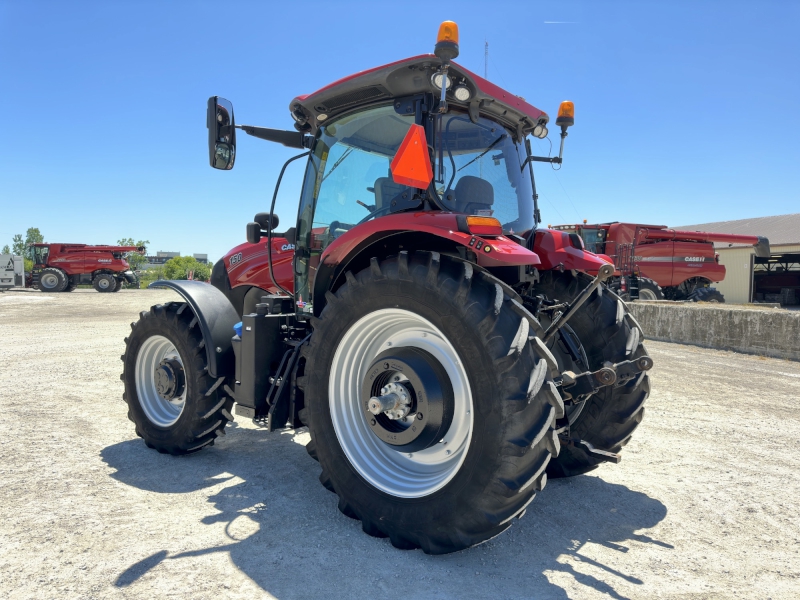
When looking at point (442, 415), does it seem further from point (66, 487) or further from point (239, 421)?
point (239, 421)

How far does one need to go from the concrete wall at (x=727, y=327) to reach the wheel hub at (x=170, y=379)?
9440mm

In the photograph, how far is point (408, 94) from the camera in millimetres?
3115

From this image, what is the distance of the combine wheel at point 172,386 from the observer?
3825mm

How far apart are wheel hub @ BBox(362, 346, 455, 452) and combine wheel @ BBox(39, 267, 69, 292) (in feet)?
104

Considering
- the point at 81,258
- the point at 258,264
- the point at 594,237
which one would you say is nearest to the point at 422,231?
the point at 258,264

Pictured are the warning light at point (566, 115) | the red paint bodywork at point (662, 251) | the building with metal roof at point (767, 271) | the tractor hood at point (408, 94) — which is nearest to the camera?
the tractor hood at point (408, 94)

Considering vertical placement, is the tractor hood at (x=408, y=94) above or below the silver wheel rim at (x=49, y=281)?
above

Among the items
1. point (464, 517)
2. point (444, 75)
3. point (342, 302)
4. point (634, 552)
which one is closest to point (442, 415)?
point (464, 517)

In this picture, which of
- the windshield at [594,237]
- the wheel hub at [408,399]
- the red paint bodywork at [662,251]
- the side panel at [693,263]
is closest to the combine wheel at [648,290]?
the red paint bodywork at [662,251]

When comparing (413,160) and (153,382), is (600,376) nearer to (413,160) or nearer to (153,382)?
(413,160)

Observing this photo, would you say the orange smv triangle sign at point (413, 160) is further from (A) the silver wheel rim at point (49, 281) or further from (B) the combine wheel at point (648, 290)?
(A) the silver wheel rim at point (49, 281)

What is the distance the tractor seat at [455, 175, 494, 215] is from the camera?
3.11 m

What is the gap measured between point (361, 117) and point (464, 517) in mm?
2383

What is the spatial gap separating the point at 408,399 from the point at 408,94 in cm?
170
